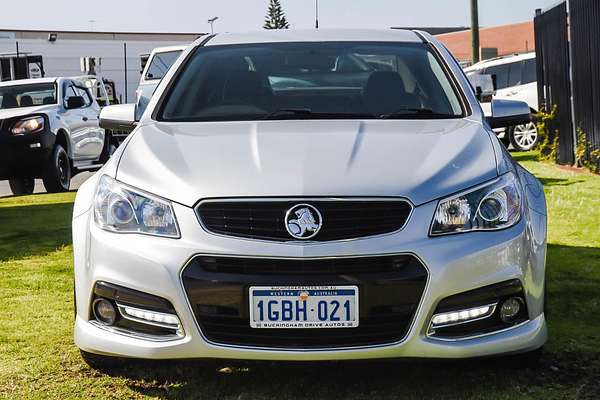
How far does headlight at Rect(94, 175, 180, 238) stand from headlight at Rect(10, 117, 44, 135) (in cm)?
952

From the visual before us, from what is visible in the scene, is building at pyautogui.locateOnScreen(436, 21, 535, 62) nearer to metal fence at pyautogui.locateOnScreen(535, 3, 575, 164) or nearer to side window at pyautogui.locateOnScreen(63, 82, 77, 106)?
metal fence at pyautogui.locateOnScreen(535, 3, 575, 164)

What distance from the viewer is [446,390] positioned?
3.87 m

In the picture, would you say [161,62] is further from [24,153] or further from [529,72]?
[24,153]

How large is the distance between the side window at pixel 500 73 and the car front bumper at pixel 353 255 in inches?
620

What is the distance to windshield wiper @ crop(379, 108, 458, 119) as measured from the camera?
181 inches

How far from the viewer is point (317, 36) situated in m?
5.39

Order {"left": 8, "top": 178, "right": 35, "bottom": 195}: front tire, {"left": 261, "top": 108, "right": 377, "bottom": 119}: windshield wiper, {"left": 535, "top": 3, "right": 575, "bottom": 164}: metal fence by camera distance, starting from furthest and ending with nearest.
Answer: {"left": 8, "top": 178, "right": 35, "bottom": 195}: front tire < {"left": 535, "top": 3, "right": 575, "bottom": 164}: metal fence < {"left": 261, "top": 108, "right": 377, "bottom": 119}: windshield wiper

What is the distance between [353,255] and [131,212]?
0.84m

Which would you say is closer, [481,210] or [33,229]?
[481,210]

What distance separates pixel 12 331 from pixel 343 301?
2227mm

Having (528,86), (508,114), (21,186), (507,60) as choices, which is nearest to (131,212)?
(508,114)

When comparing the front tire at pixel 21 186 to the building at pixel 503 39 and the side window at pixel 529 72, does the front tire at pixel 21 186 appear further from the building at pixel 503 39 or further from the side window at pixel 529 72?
the building at pixel 503 39

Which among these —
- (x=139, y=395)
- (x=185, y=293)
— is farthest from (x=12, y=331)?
(x=185, y=293)

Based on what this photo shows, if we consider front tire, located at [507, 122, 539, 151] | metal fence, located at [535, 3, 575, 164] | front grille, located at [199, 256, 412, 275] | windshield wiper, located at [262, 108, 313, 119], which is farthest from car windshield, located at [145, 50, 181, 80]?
front grille, located at [199, 256, 412, 275]
